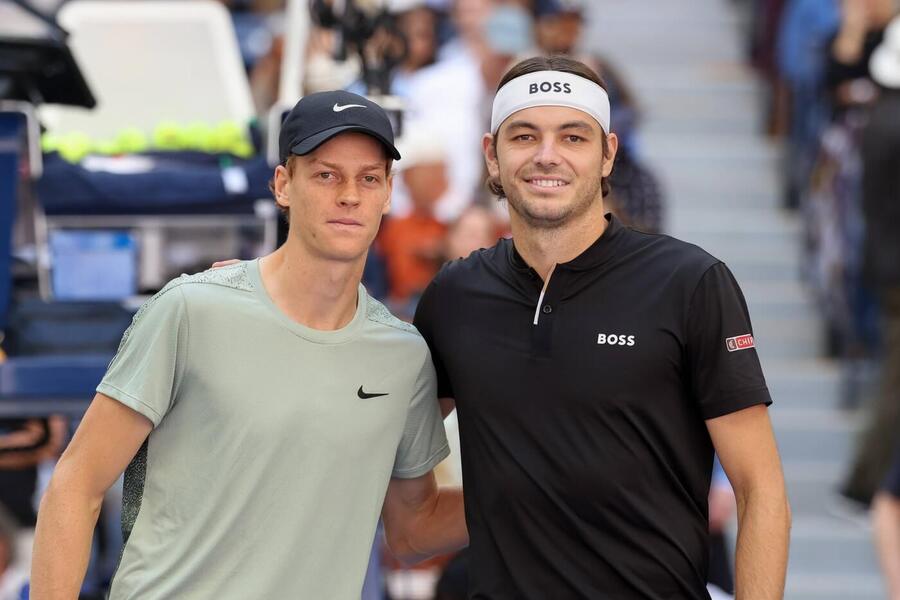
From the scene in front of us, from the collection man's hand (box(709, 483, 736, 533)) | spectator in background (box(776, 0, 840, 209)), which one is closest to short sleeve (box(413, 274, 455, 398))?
man's hand (box(709, 483, 736, 533))

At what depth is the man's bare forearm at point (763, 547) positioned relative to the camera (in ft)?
11.4

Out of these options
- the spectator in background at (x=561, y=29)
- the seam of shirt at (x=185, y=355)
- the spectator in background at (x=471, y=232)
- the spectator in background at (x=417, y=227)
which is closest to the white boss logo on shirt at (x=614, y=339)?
the seam of shirt at (x=185, y=355)

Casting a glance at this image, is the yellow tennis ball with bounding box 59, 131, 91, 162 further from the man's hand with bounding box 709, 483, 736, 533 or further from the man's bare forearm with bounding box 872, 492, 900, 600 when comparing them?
the man's bare forearm with bounding box 872, 492, 900, 600

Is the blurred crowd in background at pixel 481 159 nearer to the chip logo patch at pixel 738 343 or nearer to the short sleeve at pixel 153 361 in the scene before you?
the short sleeve at pixel 153 361

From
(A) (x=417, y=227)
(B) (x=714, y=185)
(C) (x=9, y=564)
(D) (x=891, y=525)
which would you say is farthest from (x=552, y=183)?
(B) (x=714, y=185)

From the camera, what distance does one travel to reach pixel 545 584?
3.59m

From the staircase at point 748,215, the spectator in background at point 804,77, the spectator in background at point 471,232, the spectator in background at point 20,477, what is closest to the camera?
the spectator in background at point 20,477

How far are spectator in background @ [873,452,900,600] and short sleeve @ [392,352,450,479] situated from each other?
265 cm

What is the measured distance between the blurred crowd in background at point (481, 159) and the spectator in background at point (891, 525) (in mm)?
568

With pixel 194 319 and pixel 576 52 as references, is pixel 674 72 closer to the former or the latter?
pixel 576 52

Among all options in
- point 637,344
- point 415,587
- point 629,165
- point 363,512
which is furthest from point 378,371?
point 629,165

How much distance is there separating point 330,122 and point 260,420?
0.65 m

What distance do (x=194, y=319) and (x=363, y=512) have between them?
0.57 meters

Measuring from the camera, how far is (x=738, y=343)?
3.53 m
